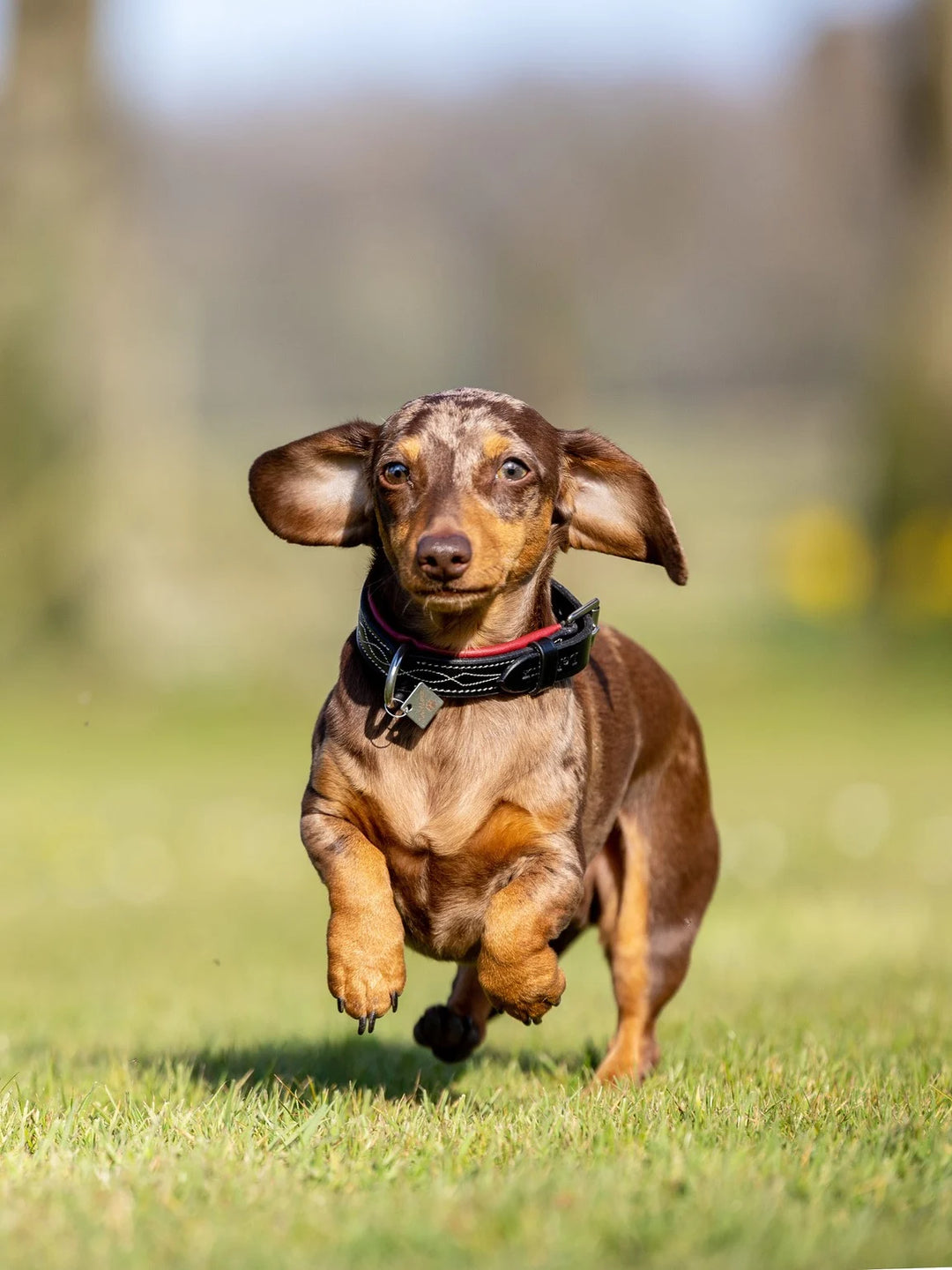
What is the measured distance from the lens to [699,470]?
2430cm

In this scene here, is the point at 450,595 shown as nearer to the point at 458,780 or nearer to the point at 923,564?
the point at 458,780

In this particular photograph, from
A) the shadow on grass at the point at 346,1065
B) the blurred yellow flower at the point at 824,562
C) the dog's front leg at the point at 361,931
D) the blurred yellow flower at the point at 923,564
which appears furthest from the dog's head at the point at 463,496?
the blurred yellow flower at the point at 824,562

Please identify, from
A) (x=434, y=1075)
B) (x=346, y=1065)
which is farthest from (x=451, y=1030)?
(x=346, y=1065)

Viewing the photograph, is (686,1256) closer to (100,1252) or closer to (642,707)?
(100,1252)

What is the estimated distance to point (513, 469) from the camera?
4.02 meters

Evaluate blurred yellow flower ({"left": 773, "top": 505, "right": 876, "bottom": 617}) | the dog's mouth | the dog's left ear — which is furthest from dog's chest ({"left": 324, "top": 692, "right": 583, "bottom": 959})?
blurred yellow flower ({"left": 773, "top": 505, "right": 876, "bottom": 617})

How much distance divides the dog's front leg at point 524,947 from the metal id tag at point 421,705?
1.31 ft

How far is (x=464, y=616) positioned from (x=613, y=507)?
1.73 feet

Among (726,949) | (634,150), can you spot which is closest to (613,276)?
(634,150)

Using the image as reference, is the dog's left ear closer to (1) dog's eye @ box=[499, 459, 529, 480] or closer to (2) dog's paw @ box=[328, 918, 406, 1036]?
(1) dog's eye @ box=[499, 459, 529, 480]

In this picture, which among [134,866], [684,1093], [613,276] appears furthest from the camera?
[613,276]

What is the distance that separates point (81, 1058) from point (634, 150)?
2043 cm

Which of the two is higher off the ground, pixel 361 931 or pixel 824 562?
pixel 824 562

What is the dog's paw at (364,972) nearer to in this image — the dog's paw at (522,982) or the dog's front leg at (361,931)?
the dog's front leg at (361,931)
